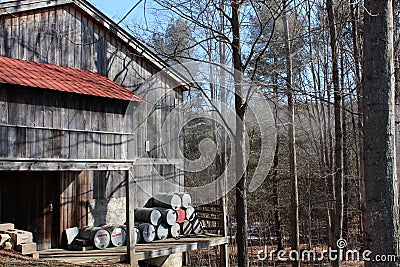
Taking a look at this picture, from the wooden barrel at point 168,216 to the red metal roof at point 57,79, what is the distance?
3190mm

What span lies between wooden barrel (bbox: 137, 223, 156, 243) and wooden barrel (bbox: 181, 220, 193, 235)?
1232 mm

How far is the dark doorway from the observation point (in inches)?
377

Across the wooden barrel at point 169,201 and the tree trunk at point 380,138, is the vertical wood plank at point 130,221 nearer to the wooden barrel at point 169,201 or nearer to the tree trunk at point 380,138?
the wooden barrel at point 169,201

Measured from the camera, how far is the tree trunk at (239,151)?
855cm

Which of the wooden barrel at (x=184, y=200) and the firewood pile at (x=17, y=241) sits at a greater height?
the wooden barrel at (x=184, y=200)

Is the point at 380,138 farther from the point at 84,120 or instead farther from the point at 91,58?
the point at 91,58

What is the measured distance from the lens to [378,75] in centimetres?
380

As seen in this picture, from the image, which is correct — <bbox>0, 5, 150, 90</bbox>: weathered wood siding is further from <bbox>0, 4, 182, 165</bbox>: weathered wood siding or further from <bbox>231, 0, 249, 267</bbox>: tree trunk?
<bbox>231, 0, 249, 267</bbox>: tree trunk

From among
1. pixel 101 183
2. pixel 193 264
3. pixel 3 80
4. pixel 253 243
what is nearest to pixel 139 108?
pixel 101 183

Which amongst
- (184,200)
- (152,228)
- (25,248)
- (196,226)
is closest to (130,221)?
(152,228)

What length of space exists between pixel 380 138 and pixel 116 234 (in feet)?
25.4

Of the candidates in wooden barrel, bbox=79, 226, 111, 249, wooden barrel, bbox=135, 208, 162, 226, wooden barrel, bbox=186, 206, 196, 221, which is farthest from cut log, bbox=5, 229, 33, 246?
wooden barrel, bbox=186, 206, 196, 221

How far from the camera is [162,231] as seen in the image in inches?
438

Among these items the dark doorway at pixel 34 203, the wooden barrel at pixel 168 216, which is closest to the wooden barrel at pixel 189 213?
the wooden barrel at pixel 168 216
